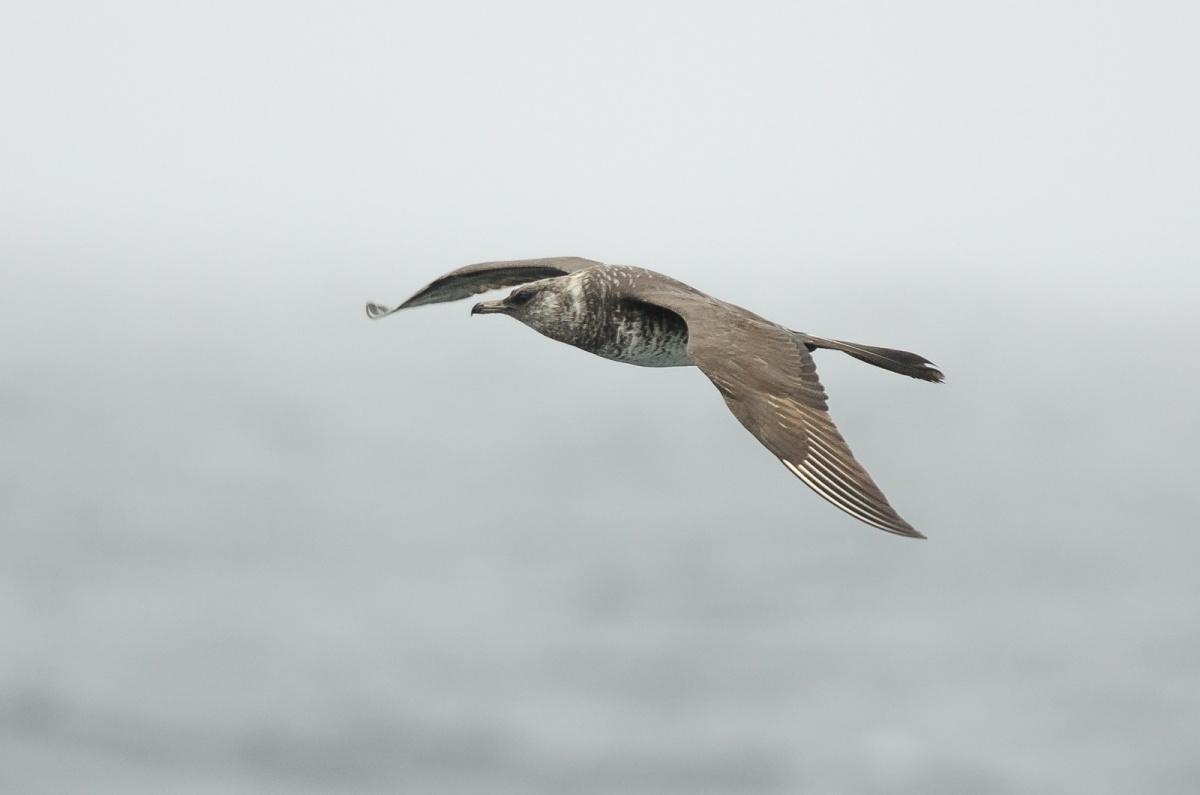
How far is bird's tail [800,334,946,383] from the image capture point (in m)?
13.5

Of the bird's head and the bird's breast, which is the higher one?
the bird's head

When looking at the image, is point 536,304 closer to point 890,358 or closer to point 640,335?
point 640,335

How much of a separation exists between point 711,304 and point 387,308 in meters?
4.23

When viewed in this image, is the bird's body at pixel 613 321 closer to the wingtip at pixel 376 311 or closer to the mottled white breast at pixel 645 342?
the mottled white breast at pixel 645 342

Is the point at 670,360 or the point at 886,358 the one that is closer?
the point at 886,358

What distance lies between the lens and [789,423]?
11.7m

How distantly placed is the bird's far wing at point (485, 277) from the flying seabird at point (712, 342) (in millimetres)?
18

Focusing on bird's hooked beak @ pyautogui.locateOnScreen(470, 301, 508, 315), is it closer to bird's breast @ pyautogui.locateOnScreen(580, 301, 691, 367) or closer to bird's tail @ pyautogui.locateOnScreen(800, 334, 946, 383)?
bird's breast @ pyautogui.locateOnScreen(580, 301, 691, 367)

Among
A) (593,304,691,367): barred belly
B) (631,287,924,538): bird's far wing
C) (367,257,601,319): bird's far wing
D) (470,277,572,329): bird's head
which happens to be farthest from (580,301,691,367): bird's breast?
(367,257,601,319): bird's far wing

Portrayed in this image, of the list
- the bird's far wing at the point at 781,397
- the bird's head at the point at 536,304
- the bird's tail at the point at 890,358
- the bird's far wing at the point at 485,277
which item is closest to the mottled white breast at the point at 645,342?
the bird's head at the point at 536,304

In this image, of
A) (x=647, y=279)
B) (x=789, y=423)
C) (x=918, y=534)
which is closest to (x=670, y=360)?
(x=647, y=279)

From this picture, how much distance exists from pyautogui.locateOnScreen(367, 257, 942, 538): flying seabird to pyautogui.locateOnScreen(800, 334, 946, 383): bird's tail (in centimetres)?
1

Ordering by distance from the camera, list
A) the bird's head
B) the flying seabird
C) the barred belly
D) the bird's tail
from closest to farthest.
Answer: the flying seabird
the bird's tail
the barred belly
the bird's head

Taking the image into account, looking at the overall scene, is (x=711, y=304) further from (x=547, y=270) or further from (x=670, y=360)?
(x=547, y=270)
